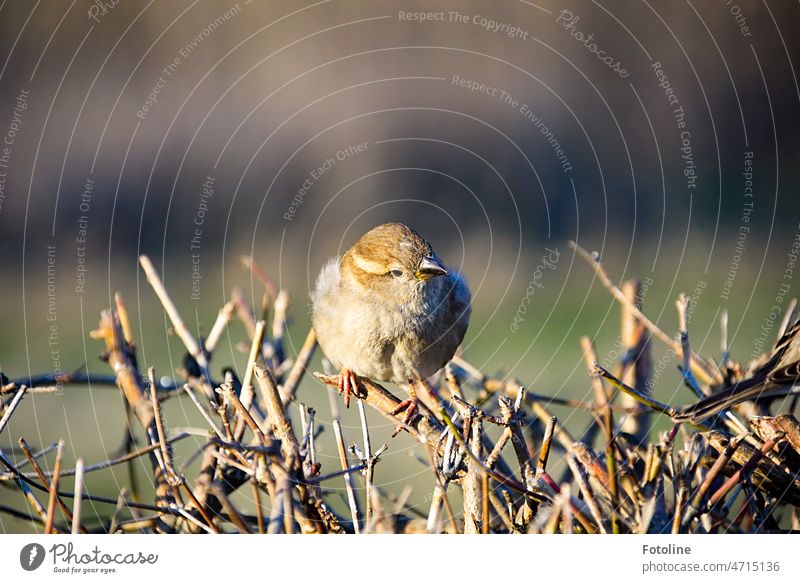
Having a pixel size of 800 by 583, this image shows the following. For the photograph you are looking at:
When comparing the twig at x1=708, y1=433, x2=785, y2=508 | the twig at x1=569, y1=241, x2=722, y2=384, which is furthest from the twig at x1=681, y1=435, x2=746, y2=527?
the twig at x1=569, y1=241, x2=722, y2=384

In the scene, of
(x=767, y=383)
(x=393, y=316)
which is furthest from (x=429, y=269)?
(x=767, y=383)

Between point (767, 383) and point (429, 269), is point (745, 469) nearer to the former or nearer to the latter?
point (767, 383)

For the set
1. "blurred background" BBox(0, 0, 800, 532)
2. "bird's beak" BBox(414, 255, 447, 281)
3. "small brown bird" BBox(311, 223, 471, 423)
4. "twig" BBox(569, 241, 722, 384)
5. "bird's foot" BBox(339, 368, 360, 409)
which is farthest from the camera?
"blurred background" BBox(0, 0, 800, 532)

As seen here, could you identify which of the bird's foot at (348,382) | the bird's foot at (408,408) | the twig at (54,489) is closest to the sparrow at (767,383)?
the bird's foot at (408,408)

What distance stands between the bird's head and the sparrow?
993 millimetres

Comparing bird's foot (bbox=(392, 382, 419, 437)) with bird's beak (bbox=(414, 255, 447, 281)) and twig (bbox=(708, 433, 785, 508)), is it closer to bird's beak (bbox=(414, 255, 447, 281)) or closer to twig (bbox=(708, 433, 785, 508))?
bird's beak (bbox=(414, 255, 447, 281))

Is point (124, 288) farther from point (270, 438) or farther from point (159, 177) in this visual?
point (270, 438)

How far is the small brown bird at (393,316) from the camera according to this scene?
3.10m

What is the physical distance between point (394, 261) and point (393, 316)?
0.69 ft

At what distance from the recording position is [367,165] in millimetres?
4367

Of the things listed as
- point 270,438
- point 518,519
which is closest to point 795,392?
point 518,519

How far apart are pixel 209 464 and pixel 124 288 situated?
216cm

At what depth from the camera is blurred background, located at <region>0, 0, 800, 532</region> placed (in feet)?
12.1

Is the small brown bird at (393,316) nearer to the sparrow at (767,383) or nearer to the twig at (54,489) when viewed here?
the sparrow at (767,383)
